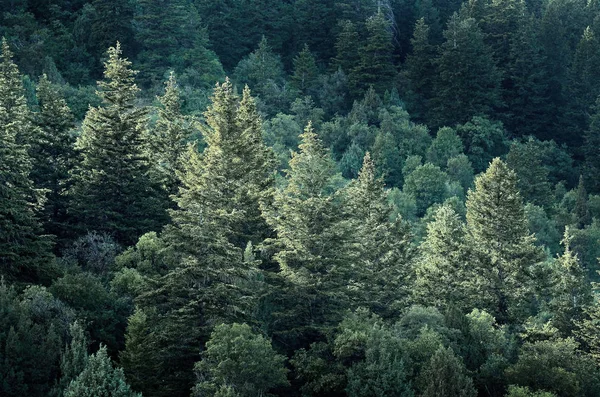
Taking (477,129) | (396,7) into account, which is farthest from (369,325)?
(396,7)

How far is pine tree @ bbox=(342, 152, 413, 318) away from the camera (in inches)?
1700

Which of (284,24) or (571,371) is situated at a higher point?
(284,24)

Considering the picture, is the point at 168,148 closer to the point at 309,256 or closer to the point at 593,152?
the point at 309,256

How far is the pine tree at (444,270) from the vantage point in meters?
45.4

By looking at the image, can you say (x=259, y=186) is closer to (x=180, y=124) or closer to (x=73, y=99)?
(x=180, y=124)

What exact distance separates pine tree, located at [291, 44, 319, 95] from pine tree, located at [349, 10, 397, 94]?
4.09m

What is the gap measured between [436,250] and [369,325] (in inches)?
456

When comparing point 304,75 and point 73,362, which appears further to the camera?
point 304,75

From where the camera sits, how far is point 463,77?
84.6m

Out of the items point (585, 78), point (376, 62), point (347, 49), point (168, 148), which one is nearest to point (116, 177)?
point (168, 148)

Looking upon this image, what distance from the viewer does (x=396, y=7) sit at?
99.2 meters

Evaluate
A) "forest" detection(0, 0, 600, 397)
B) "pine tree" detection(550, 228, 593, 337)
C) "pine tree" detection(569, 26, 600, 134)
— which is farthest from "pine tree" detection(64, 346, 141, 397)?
"pine tree" detection(569, 26, 600, 134)

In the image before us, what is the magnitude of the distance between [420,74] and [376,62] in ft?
17.8

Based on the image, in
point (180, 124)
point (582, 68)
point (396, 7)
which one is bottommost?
point (180, 124)
